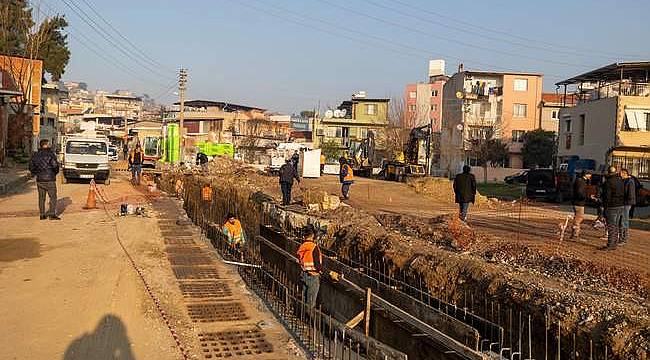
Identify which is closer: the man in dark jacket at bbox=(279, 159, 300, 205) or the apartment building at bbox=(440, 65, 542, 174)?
the man in dark jacket at bbox=(279, 159, 300, 205)

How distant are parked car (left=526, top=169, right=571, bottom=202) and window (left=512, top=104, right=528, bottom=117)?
27528 mm

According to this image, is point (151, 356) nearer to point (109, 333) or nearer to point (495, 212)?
point (109, 333)

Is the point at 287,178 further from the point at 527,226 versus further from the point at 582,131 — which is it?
the point at 582,131

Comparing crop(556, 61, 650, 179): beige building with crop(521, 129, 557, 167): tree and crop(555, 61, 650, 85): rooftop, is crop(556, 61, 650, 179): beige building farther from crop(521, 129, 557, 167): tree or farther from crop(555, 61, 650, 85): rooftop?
crop(521, 129, 557, 167): tree

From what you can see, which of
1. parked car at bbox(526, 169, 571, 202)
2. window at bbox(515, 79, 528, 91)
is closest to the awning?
parked car at bbox(526, 169, 571, 202)

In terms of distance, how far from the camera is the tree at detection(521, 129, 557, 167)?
49.7 m

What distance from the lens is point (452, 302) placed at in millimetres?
9375

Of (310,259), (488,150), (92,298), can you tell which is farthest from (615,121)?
(92,298)

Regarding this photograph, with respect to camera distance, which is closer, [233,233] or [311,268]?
[311,268]

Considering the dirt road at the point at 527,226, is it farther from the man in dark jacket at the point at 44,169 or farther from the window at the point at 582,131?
the window at the point at 582,131

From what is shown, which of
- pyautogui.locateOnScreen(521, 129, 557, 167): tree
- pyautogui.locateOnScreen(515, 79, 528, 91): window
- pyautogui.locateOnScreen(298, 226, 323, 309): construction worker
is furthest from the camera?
pyautogui.locateOnScreen(515, 79, 528, 91): window

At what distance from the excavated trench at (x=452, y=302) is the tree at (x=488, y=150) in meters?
35.1

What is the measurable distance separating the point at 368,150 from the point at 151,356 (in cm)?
4032

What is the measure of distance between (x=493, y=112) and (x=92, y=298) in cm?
5185
